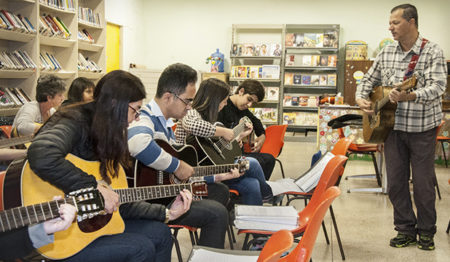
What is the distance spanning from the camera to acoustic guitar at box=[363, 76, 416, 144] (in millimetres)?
3664

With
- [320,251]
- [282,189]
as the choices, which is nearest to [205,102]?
[282,189]

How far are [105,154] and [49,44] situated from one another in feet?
17.4

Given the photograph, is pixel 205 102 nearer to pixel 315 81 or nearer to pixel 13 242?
pixel 13 242

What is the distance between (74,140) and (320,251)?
2.29 metres

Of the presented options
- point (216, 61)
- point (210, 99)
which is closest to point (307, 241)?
point (210, 99)

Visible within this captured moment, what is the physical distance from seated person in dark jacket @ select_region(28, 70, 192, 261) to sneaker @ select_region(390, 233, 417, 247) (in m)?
2.15

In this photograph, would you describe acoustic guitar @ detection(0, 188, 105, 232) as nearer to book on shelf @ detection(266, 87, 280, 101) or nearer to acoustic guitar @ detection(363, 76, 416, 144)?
acoustic guitar @ detection(363, 76, 416, 144)

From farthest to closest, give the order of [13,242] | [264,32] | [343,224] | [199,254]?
[264,32] < [343,224] < [199,254] < [13,242]

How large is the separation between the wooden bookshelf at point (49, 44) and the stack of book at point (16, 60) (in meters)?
0.05

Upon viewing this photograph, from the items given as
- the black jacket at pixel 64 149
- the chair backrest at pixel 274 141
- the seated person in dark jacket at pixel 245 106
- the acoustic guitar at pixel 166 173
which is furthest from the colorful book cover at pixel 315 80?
the black jacket at pixel 64 149

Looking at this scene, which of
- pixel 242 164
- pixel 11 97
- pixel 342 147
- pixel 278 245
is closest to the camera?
pixel 278 245

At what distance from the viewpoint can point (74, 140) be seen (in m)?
1.97

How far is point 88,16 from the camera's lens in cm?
796

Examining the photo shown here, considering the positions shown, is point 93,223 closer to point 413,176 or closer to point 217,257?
point 217,257
